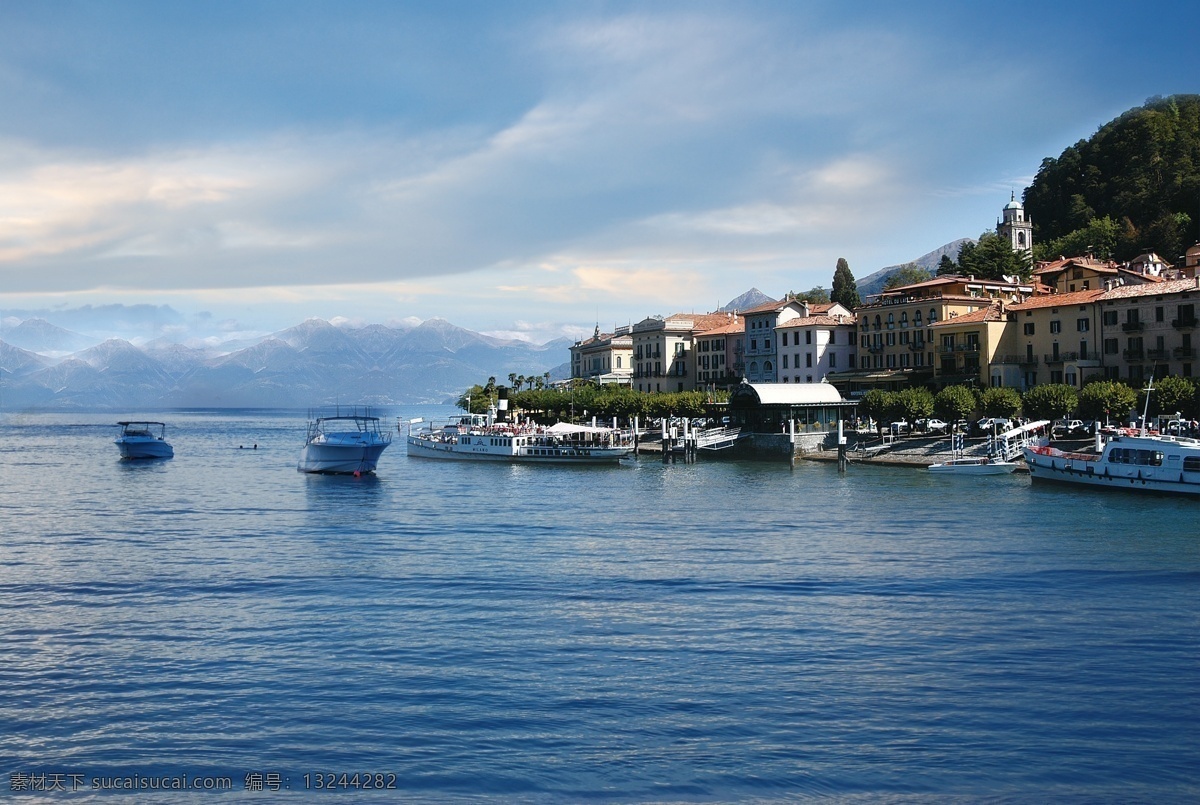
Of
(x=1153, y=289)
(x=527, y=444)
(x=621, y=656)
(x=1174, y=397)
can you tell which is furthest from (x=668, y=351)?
(x=621, y=656)

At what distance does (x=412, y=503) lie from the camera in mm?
60562

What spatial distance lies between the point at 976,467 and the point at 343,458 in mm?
46047

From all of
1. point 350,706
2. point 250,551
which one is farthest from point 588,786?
point 250,551

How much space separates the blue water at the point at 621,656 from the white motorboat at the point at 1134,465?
26.7ft

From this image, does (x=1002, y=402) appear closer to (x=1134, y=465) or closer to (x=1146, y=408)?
(x=1146, y=408)

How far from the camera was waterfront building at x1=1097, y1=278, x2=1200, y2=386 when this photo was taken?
3071 inches

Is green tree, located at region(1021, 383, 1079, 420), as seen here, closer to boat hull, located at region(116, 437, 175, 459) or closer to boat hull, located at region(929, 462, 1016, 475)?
boat hull, located at region(929, 462, 1016, 475)

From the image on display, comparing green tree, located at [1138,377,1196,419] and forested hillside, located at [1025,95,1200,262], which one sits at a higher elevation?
forested hillside, located at [1025,95,1200,262]

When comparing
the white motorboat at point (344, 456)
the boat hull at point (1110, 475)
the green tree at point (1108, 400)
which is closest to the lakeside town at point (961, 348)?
the green tree at point (1108, 400)

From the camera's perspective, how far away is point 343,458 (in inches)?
3182

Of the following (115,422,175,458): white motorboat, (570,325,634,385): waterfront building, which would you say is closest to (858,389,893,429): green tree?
(570,325,634,385): waterfront building

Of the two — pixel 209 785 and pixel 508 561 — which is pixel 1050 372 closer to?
pixel 508 561

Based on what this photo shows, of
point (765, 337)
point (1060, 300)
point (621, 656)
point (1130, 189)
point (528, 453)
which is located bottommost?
point (621, 656)

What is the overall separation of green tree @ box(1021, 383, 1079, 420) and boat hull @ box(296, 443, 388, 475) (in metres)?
49.1
